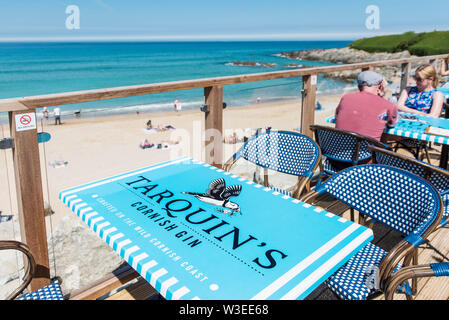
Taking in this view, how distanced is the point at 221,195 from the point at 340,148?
4.56 ft

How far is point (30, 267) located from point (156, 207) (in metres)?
0.55

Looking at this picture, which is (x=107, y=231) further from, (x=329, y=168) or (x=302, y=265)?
(x=329, y=168)

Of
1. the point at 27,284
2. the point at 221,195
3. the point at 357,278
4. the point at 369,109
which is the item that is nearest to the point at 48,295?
the point at 27,284

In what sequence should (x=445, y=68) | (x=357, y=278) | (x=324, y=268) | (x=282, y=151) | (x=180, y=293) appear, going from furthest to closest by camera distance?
1. (x=445, y=68)
2. (x=282, y=151)
3. (x=357, y=278)
4. (x=324, y=268)
5. (x=180, y=293)

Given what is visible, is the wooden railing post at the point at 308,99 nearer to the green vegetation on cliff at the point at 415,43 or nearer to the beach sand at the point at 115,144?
the beach sand at the point at 115,144

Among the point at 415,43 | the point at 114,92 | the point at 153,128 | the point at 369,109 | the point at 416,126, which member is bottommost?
the point at 153,128

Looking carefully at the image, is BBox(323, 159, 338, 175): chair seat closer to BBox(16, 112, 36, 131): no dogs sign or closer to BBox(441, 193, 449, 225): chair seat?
BBox(441, 193, 449, 225): chair seat

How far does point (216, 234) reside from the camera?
1.38 m

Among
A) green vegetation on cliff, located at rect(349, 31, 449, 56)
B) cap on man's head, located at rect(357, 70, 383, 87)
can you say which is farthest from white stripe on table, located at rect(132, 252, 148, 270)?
green vegetation on cliff, located at rect(349, 31, 449, 56)

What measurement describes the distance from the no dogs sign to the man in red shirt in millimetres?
2127

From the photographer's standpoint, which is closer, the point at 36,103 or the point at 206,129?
the point at 36,103

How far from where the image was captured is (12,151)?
1834 mm
